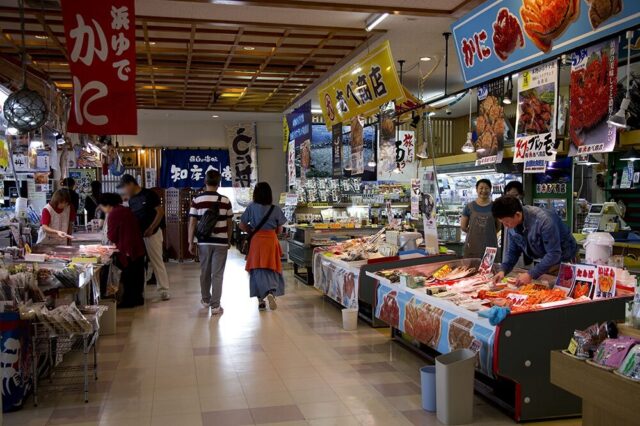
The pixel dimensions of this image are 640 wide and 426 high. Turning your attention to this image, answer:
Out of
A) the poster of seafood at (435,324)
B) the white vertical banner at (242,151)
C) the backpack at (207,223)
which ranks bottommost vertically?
the poster of seafood at (435,324)

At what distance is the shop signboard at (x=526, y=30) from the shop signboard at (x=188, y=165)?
41.5 feet

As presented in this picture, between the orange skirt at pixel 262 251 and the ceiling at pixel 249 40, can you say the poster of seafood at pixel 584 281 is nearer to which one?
the ceiling at pixel 249 40

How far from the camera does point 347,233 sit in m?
11.5

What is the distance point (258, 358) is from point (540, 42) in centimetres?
411

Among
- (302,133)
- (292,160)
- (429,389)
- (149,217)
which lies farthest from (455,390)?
(292,160)

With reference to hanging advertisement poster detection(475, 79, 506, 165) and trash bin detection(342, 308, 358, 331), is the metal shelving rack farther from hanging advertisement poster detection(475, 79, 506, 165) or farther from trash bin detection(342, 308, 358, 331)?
hanging advertisement poster detection(475, 79, 506, 165)

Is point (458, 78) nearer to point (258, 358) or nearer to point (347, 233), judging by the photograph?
point (347, 233)

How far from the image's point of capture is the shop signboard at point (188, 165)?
1802 centimetres

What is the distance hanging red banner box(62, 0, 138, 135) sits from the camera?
6074 mm

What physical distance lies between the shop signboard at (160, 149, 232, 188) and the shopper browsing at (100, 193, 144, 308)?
8.98 m

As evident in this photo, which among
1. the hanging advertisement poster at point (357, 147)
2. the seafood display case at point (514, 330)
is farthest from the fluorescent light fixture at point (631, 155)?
the seafood display case at point (514, 330)

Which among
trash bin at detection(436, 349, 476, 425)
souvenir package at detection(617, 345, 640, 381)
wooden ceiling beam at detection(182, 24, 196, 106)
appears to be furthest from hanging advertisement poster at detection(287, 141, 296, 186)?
souvenir package at detection(617, 345, 640, 381)

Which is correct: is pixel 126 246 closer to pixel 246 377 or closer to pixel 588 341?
pixel 246 377

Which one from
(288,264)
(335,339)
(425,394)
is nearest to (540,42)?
(425,394)
